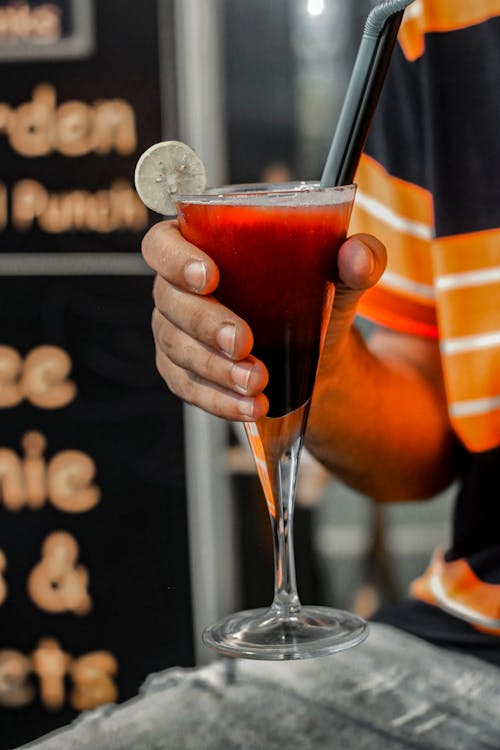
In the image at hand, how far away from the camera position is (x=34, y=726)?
3.17 ft

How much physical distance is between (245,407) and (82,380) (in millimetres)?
1375

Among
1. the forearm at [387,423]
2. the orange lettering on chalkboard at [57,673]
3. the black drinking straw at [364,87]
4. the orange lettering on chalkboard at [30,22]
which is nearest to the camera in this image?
the black drinking straw at [364,87]

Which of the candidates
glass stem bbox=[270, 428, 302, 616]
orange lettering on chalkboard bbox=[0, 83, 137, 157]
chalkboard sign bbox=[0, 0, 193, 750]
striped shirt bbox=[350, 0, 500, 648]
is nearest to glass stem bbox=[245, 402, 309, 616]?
glass stem bbox=[270, 428, 302, 616]

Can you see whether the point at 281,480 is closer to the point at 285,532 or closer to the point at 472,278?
the point at 285,532

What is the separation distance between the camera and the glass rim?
2.39 feet

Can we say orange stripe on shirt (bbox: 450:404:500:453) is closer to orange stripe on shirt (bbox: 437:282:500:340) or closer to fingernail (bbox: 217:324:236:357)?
orange stripe on shirt (bbox: 437:282:500:340)

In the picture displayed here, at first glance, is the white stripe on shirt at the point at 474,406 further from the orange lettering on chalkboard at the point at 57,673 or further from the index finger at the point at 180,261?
the orange lettering on chalkboard at the point at 57,673

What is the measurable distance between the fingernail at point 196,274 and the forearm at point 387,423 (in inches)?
12.5

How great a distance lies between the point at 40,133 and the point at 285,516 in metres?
1.42

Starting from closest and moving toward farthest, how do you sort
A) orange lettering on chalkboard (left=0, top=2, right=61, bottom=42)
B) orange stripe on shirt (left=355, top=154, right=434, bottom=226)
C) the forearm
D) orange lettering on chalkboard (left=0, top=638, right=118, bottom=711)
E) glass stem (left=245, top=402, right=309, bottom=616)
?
glass stem (left=245, top=402, right=309, bottom=616), the forearm, orange stripe on shirt (left=355, top=154, right=434, bottom=226), orange lettering on chalkboard (left=0, top=2, right=61, bottom=42), orange lettering on chalkboard (left=0, top=638, right=118, bottom=711)

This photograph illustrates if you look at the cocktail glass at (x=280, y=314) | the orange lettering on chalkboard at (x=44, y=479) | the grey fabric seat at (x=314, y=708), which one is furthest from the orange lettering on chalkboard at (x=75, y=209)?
the cocktail glass at (x=280, y=314)

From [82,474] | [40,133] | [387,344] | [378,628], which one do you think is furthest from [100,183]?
[378,628]

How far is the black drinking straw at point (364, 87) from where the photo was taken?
717 millimetres

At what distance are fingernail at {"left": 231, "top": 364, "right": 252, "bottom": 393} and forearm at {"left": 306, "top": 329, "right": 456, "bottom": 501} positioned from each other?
0.29 meters
